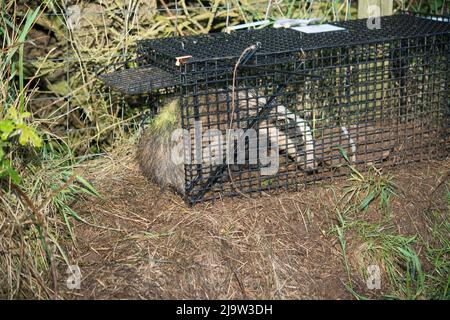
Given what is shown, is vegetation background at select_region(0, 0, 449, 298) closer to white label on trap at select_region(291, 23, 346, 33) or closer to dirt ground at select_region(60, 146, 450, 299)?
dirt ground at select_region(60, 146, 450, 299)

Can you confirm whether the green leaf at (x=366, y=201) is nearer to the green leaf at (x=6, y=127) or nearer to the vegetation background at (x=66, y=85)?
the vegetation background at (x=66, y=85)

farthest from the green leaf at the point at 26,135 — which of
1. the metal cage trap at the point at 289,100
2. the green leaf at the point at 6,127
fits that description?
the metal cage trap at the point at 289,100

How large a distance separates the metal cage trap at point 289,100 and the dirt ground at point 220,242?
0.55 feet

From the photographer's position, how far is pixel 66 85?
5.16 m

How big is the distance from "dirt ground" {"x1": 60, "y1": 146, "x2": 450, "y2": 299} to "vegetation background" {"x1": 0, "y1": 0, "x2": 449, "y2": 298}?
18 centimetres

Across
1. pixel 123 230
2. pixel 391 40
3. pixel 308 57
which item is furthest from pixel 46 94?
pixel 391 40

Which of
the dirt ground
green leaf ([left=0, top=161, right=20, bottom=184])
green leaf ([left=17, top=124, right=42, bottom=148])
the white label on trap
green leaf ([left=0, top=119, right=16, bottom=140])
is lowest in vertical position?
the dirt ground

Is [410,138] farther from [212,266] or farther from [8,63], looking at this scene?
[8,63]

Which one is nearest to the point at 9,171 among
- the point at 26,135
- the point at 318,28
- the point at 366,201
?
the point at 26,135

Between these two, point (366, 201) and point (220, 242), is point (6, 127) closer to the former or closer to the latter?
point (220, 242)

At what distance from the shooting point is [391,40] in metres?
4.23

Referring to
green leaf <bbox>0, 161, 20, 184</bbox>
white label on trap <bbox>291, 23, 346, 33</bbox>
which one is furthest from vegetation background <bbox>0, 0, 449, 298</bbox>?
white label on trap <bbox>291, 23, 346, 33</bbox>

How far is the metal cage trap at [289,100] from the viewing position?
404cm

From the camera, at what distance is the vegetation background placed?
3.77 metres
